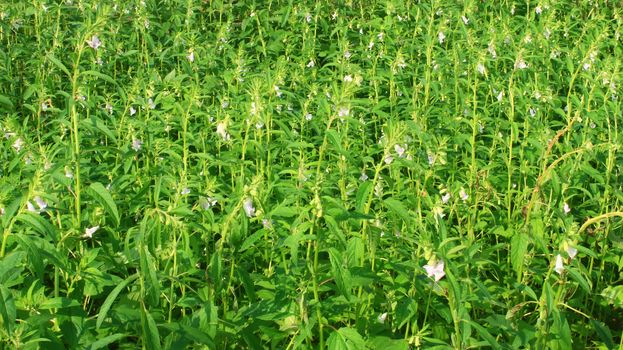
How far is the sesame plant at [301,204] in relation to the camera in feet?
8.53

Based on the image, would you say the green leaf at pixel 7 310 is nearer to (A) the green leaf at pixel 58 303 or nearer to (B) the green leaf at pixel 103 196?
(A) the green leaf at pixel 58 303

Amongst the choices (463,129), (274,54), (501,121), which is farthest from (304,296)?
(274,54)

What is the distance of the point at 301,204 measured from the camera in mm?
3373

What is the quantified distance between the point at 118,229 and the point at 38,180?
818 millimetres

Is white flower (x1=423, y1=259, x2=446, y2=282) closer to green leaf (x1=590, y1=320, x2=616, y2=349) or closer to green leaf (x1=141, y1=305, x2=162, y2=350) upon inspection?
green leaf (x1=590, y1=320, x2=616, y2=349)

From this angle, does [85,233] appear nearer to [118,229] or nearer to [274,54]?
[118,229]

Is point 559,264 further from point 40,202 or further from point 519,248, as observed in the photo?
point 40,202

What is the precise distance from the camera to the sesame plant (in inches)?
102

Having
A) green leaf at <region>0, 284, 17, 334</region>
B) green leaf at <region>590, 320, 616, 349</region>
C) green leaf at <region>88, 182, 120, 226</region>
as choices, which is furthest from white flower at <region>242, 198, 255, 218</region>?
green leaf at <region>590, 320, 616, 349</region>

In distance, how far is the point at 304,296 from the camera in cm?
267

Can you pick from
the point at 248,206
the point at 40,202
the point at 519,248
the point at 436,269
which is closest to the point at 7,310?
the point at 40,202

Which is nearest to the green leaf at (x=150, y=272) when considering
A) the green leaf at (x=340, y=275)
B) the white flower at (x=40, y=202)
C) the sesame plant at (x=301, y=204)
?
the sesame plant at (x=301, y=204)

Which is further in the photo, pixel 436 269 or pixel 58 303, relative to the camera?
pixel 436 269

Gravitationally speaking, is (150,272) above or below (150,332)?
above
